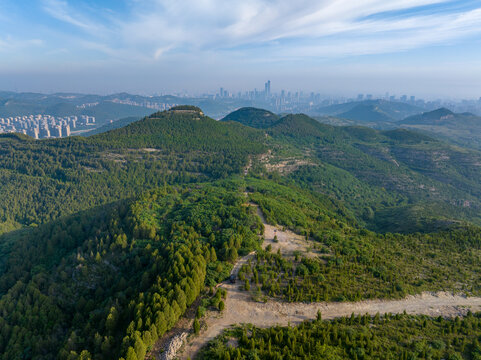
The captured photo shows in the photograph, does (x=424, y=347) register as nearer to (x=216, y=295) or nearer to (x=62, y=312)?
(x=216, y=295)

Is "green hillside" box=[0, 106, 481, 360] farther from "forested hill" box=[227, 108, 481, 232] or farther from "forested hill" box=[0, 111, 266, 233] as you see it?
"forested hill" box=[227, 108, 481, 232]

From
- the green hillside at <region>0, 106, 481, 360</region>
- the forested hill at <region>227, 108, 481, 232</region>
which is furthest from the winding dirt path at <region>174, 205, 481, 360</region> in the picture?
the forested hill at <region>227, 108, 481, 232</region>

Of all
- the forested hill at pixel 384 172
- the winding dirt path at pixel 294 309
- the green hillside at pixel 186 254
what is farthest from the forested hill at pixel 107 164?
the winding dirt path at pixel 294 309

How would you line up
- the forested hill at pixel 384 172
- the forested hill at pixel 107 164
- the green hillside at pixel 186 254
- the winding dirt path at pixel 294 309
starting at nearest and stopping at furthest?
the green hillside at pixel 186 254 < the winding dirt path at pixel 294 309 < the forested hill at pixel 107 164 < the forested hill at pixel 384 172

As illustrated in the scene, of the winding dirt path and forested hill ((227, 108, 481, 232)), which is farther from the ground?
the winding dirt path

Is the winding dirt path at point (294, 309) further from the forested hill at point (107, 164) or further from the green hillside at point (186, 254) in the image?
the forested hill at point (107, 164)

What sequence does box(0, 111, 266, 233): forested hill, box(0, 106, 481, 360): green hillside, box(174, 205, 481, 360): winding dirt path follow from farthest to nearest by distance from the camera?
box(0, 111, 266, 233): forested hill → box(174, 205, 481, 360): winding dirt path → box(0, 106, 481, 360): green hillside
